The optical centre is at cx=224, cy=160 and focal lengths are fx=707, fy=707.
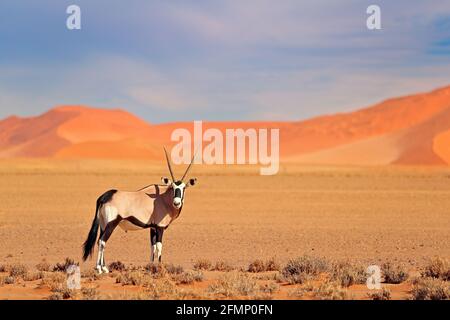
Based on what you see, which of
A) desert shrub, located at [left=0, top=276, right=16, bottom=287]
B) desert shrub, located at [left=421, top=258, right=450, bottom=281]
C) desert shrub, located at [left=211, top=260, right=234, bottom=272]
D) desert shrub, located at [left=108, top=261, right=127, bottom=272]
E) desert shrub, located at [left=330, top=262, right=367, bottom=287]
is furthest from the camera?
desert shrub, located at [left=211, top=260, right=234, bottom=272]

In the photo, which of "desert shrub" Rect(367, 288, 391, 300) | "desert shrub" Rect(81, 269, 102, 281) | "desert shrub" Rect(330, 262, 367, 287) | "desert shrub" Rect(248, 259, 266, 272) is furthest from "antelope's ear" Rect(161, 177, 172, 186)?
"desert shrub" Rect(367, 288, 391, 300)

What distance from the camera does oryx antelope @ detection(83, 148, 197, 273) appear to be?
12773 millimetres

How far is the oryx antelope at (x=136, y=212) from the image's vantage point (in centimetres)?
1277

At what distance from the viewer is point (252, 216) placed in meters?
28.5

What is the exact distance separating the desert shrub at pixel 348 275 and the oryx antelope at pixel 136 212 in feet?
10.0

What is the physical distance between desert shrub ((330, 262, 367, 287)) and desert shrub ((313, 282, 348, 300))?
2.42ft

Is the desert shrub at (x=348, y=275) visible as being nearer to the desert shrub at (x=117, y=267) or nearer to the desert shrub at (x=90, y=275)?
the desert shrub at (x=117, y=267)

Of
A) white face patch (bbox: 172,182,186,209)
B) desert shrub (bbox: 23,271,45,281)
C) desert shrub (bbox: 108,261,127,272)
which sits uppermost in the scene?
white face patch (bbox: 172,182,186,209)

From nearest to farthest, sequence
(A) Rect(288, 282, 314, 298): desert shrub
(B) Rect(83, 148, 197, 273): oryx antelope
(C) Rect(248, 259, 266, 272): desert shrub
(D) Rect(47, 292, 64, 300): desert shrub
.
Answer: (D) Rect(47, 292, 64, 300): desert shrub
(A) Rect(288, 282, 314, 298): desert shrub
(B) Rect(83, 148, 197, 273): oryx antelope
(C) Rect(248, 259, 266, 272): desert shrub

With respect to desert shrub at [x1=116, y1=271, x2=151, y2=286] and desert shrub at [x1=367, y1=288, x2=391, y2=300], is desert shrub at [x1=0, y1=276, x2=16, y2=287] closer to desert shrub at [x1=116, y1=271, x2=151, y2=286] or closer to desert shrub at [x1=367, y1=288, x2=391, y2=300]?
desert shrub at [x1=116, y1=271, x2=151, y2=286]

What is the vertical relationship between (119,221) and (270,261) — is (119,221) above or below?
above
